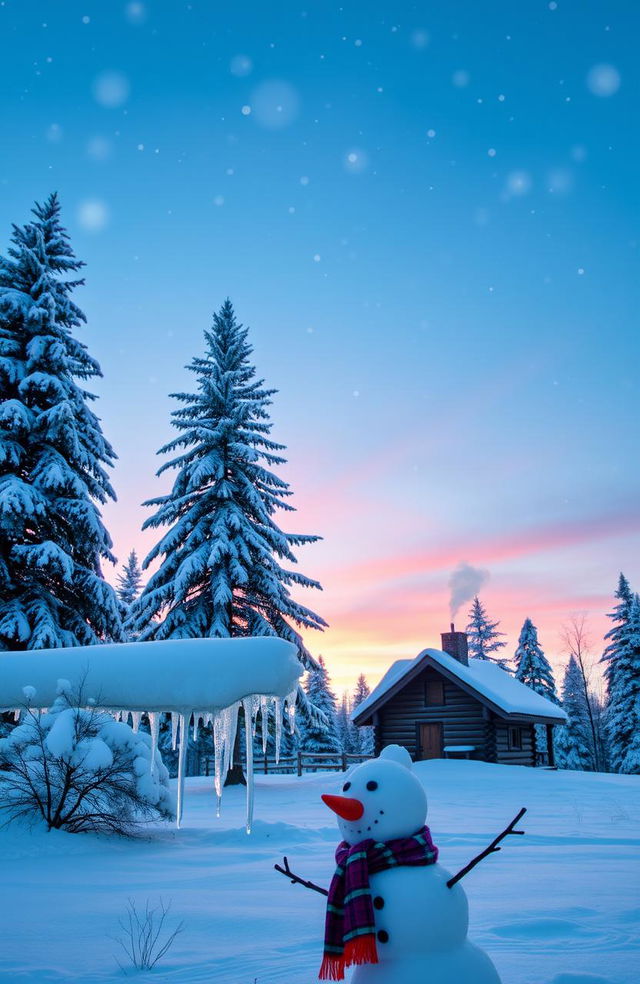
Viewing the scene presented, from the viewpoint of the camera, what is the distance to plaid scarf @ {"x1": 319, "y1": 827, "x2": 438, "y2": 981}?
2895mm

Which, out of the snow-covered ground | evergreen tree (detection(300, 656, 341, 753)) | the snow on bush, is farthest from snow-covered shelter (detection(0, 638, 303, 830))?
evergreen tree (detection(300, 656, 341, 753))

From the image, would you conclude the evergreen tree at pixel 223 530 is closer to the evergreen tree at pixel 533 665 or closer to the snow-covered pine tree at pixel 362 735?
the snow-covered pine tree at pixel 362 735

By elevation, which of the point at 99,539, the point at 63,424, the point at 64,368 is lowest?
the point at 99,539

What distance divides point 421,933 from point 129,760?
24.4 feet

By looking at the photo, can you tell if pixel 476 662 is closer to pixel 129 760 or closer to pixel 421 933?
pixel 129 760

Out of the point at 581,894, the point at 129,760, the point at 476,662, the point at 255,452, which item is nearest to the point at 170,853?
the point at 129,760

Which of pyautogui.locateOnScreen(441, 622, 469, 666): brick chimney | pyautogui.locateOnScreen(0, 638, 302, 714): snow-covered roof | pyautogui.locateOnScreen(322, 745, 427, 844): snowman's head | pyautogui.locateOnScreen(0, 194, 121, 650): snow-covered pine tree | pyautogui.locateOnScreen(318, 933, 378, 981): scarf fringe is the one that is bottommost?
pyautogui.locateOnScreen(318, 933, 378, 981): scarf fringe

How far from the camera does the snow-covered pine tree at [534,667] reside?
140 ft

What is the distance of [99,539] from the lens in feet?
57.5

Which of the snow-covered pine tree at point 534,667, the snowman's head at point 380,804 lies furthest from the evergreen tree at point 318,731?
the snowman's head at point 380,804

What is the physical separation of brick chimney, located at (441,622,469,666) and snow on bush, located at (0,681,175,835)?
1874cm

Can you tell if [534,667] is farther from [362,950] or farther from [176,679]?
[362,950]

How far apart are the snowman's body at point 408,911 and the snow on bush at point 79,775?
22.6ft

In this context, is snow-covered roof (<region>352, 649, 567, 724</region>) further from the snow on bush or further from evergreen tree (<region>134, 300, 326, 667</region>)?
the snow on bush
